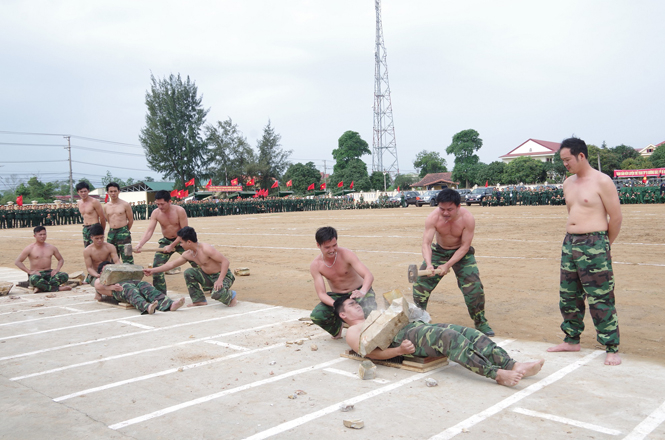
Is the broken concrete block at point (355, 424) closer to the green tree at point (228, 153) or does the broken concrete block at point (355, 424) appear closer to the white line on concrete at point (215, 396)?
the white line on concrete at point (215, 396)

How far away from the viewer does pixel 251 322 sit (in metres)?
6.30

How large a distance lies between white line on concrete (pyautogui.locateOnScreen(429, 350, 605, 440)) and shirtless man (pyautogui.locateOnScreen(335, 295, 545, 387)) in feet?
0.36

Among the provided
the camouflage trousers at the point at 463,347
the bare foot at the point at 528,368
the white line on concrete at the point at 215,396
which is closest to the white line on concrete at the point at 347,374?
the white line on concrete at the point at 215,396

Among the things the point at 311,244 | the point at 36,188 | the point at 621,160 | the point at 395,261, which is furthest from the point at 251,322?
the point at 36,188

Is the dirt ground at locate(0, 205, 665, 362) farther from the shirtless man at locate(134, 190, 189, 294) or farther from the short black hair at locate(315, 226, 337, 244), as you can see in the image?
the short black hair at locate(315, 226, 337, 244)

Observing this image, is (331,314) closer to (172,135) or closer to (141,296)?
(141,296)

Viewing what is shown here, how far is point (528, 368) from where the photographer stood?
12.8ft

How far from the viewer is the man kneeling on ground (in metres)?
7.04

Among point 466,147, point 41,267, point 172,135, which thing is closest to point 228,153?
point 172,135

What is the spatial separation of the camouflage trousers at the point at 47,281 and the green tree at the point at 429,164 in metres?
87.2

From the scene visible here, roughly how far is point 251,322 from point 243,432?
304 centimetres

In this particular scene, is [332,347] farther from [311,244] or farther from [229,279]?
[311,244]

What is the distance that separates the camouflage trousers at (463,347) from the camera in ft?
12.9

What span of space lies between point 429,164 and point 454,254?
90.2 metres
